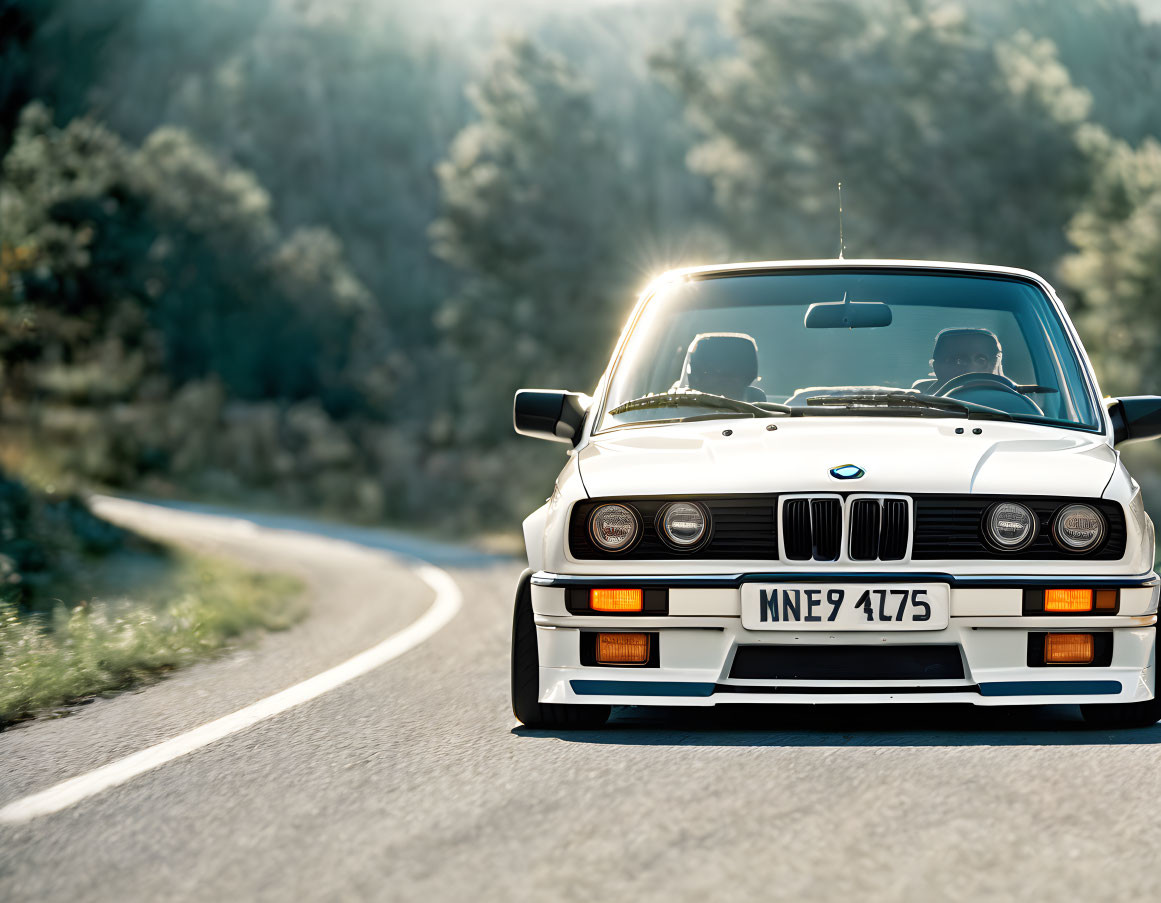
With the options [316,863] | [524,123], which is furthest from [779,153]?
[316,863]

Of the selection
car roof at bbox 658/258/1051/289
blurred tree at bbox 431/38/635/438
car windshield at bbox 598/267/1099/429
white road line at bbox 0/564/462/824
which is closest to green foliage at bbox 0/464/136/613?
white road line at bbox 0/564/462/824

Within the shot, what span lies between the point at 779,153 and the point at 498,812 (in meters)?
32.3

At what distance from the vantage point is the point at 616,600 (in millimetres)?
4801

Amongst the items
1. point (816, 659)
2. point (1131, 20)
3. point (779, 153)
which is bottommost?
point (816, 659)

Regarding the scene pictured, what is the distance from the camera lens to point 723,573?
4734 millimetres

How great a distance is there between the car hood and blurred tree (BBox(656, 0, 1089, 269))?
26794 millimetres

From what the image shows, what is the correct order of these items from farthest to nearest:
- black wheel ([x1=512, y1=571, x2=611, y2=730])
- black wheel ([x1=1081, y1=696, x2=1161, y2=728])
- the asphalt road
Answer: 1. black wheel ([x1=512, y1=571, x2=611, y2=730])
2. black wheel ([x1=1081, y1=696, x2=1161, y2=728])
3. the asphalt road

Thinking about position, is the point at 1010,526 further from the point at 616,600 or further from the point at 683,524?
the point at 616,600

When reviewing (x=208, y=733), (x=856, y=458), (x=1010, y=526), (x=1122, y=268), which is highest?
(x=1122, y=268)

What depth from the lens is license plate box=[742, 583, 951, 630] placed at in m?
4.62

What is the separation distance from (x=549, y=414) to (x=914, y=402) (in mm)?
1353

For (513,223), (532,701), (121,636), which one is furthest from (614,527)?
(513,223)

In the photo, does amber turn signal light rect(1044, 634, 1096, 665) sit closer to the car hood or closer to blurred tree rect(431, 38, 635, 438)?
the car hood

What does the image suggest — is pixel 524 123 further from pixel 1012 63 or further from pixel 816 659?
pixel 816 659
